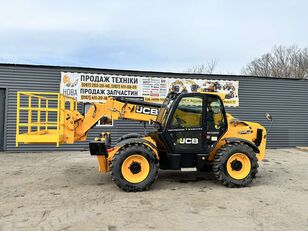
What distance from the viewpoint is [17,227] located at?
4.86m

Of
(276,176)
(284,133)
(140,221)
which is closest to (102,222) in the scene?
(140,221)

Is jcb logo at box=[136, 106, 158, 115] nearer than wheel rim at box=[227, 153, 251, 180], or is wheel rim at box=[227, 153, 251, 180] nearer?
wheel rim at box=[227, 153, 251, 180]

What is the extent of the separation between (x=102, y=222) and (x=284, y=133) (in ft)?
42.0

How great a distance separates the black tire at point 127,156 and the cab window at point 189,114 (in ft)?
3.22

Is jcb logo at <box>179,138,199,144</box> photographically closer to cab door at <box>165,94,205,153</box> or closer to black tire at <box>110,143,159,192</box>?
cab door at <box>165,94,205,153</box>

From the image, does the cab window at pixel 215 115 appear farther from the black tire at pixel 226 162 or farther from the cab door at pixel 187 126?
the black tire at pixel 226 162

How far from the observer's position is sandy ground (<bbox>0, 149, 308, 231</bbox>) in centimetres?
509

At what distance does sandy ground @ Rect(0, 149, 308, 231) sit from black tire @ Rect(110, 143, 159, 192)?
0.20m

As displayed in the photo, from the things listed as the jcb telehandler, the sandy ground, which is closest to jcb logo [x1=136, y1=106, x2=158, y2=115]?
the jcb telehandler

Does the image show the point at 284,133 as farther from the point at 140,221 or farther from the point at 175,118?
the point at 140,221

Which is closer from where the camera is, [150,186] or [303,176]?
[150,186]

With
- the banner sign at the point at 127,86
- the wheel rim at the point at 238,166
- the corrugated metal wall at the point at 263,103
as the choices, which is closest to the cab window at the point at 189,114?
the wheel rim at the point at 238,166

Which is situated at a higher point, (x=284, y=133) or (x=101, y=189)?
(x=284, y=133)

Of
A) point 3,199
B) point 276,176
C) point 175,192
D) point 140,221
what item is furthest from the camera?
point 276,176
